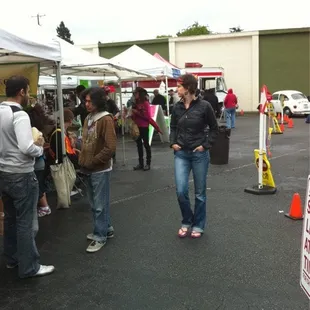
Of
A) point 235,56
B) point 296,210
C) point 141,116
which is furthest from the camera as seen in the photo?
point 235,56

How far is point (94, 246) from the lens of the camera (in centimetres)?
443

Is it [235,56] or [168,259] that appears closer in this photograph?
[168,259]

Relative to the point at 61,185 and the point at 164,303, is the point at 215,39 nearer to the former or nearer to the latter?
the point at 61,185

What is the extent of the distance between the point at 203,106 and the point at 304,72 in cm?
2866

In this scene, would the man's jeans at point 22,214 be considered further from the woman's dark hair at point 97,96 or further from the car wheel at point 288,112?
the car wheel at point 288,112

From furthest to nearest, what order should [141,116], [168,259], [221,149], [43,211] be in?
[221,149] → [141,116] → [43,211] → [168,259]

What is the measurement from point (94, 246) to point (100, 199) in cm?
54

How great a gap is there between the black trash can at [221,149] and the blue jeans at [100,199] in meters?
5.27

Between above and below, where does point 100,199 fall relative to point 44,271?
above

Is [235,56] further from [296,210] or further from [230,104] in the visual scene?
[296,210]

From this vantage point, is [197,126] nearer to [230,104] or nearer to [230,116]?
[230,104]

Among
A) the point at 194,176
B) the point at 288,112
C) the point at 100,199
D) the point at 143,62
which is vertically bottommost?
the point at 288,112

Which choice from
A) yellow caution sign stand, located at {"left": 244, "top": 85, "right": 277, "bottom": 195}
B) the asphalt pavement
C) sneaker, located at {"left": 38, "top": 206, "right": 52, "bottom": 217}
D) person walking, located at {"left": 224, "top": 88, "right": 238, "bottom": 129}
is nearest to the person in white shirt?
the asphalt pavement

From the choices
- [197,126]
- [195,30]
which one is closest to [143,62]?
[197,126]
